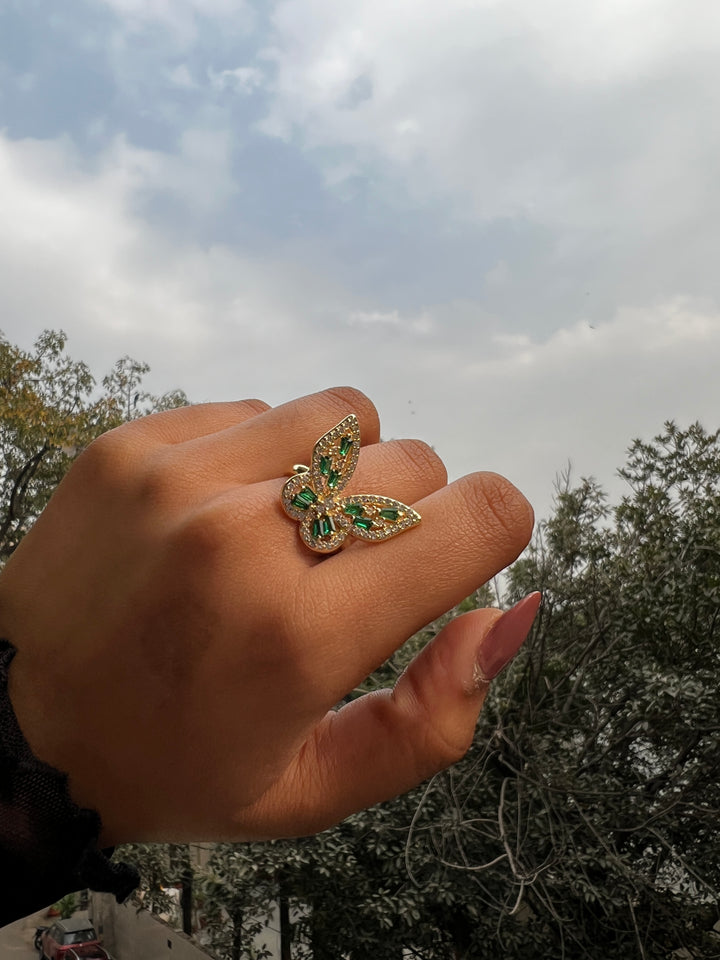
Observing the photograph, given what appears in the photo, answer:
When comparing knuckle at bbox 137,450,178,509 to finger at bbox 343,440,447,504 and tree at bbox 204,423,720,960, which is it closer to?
finger at bbox 343,440,447,504

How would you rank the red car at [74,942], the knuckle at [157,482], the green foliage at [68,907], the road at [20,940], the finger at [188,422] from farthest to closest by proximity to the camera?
the green foliage at [68,907] < the road at [20,940] < the red car at [74,942] < the finger at [188,422] < the knuckle at [157,482]

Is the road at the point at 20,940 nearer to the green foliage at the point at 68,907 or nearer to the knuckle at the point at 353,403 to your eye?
the green foliage at the point at 68,907

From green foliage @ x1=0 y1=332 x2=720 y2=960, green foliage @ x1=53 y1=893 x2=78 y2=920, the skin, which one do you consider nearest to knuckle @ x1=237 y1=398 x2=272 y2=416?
the skin

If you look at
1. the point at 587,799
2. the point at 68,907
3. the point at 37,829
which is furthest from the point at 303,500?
the point at 68,907

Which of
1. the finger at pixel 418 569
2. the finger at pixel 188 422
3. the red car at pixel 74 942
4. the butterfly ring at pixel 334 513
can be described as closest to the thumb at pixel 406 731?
the finger at pixel 418 569

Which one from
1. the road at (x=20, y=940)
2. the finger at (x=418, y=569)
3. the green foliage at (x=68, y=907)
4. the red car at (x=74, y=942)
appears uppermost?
the finger at (x=418, y=569)

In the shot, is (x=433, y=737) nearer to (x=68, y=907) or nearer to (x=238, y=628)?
(x=238, y=628)

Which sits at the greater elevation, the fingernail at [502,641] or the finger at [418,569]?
the finger at [418,569]

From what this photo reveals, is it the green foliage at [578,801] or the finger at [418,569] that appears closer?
the finger at [418,569]
